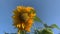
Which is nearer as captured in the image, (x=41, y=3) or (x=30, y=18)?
(x=30, y=18)

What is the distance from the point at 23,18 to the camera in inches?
14.1

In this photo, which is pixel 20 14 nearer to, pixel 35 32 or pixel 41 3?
pixel 35 32

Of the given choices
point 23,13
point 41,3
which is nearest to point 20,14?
point 23,13

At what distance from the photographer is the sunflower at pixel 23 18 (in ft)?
1.15

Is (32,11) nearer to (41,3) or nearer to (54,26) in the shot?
(54,26)

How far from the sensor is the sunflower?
0.35 meters

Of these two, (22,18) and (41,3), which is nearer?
(22,18)

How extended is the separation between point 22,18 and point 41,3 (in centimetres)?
100

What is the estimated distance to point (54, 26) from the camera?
0.38 metres

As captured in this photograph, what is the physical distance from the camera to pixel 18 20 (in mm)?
362

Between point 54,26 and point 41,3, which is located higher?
point 41,3

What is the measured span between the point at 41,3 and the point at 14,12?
99 centimetres

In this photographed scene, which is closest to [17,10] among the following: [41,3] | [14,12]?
[14,12]

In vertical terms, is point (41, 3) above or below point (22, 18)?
above
